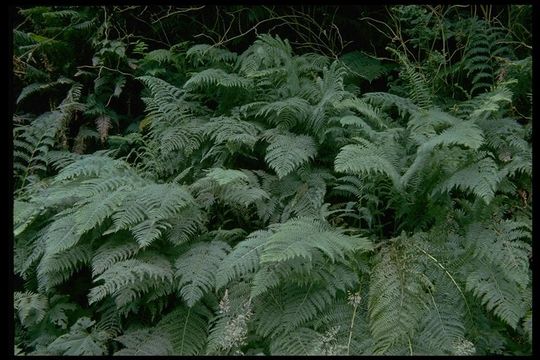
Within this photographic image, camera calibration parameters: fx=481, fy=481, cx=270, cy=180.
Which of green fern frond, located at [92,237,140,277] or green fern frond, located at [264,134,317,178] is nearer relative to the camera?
green fern frond, located at [92,237,140,277]

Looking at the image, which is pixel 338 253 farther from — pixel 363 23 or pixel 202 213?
pixel 363 23

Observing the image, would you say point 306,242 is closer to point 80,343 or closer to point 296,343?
point 296,343

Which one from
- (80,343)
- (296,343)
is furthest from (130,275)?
(296,343)

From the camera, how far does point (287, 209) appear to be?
2.72 metres

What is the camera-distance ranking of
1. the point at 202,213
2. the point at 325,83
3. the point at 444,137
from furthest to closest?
the point at 325,83
the point at 202,213
the point at 444,137

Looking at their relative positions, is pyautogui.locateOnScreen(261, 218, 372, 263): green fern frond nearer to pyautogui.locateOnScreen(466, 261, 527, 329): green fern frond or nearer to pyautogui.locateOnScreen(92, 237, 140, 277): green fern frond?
pyautogui.locateOnScreen(466, 261, 527, 329): green fern frond

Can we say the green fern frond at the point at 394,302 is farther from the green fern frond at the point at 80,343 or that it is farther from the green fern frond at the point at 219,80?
the green fern frond at the point at 219,80

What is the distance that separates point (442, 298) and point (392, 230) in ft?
2.42

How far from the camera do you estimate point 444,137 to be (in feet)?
7.78

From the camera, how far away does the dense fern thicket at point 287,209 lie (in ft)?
7.06

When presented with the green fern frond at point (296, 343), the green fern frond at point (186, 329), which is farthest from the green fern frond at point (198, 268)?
the green fern frond at point (296, 343)

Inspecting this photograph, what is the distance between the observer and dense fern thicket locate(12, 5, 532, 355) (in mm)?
2153

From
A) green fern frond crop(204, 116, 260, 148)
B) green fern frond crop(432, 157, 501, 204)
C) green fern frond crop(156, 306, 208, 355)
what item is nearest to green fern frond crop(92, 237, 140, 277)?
green fern frond crop(156, 306, 208, 355)

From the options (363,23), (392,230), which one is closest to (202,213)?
(392,230)
